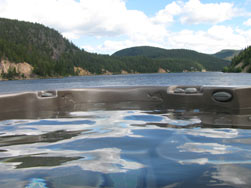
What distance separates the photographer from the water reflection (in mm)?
1767

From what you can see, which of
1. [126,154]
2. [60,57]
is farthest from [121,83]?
[60,57]

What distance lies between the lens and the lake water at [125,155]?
175cm

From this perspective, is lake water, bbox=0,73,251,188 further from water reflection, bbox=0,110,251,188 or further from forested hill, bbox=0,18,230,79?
forested hill, bbox=0,18,230,79

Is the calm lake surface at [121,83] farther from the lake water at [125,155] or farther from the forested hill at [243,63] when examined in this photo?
the lake water at [125,155]

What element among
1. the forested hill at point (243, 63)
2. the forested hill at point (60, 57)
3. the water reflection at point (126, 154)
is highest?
the forested hill at point (60, 57)

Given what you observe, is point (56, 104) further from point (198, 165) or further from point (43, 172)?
point (198, 165)

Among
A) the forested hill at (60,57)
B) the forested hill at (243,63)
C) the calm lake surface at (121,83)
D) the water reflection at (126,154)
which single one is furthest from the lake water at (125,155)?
the forested hill at (60,57)

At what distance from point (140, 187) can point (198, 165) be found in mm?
662

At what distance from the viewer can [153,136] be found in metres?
3.03

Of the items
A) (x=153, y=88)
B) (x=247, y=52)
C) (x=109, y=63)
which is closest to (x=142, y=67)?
(x=109, y=63)

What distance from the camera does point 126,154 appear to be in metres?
2.34

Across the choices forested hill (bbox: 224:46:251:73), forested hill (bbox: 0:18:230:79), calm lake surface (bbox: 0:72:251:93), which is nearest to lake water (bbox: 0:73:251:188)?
calm lake surface (bbox: 0:72:251:93)

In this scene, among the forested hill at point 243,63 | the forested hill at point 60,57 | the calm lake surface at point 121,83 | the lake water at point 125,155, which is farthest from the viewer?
the forested hill at point 60,57

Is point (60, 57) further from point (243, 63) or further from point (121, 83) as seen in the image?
point (121, 83)
